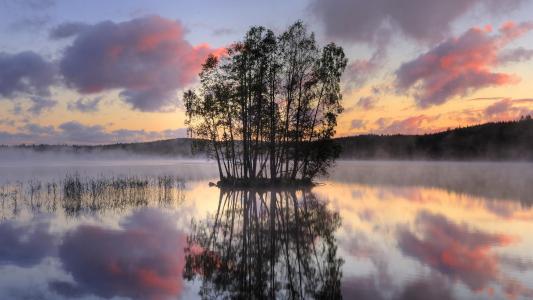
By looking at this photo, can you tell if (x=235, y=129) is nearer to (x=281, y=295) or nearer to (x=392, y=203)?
(x=392, y=203)

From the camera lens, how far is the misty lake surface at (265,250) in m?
10.1

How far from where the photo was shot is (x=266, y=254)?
13266mm

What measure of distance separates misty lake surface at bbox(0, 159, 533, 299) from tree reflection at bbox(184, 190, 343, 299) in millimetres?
35

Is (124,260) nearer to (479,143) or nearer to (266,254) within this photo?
(266,254)

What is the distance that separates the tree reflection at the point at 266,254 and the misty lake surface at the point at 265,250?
4 cm

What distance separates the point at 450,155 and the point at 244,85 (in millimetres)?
126982

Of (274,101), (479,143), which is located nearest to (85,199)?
(274,101)

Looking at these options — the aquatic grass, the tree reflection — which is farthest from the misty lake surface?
the aquatic grass

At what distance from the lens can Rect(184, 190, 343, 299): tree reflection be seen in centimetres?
1002

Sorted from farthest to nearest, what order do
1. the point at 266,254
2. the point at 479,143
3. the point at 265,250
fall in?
the point at 479,143 < the point at 265,250 < the point at 266,254

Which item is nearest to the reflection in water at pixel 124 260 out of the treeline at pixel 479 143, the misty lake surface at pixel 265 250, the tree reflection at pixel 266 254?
the misty lake surface at pixel 265 250

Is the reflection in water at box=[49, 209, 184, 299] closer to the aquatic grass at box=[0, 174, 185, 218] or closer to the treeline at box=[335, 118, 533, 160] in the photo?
the aquatic grass at box=[0, 174, 185, 218]

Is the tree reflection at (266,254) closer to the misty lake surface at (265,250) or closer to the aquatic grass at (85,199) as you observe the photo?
the misty lake surface at (265,250)

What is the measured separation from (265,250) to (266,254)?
55 centimetres
